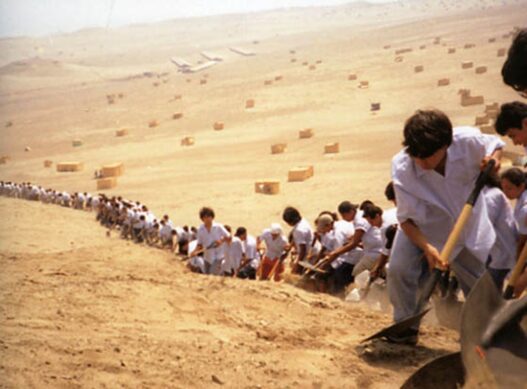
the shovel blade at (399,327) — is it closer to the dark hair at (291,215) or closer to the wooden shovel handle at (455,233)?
the wooden shovel handle at (455,233)

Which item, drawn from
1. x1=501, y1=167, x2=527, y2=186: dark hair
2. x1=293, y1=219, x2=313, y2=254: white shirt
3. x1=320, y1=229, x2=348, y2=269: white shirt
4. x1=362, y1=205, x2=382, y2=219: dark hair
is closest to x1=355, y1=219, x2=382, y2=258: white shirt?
x1=362, y1=205, x2=382, y2=219: dark hair

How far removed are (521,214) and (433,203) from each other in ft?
4.47

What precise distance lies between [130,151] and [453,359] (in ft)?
95.2

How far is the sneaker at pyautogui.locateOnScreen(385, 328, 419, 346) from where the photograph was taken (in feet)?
13.6

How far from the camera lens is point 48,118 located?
49344 millimetres

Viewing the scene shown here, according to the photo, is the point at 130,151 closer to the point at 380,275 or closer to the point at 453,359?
the point at 380,275

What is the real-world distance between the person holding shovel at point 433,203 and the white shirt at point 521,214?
3.01 ft

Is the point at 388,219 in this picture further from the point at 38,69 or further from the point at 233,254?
the point at 38,69

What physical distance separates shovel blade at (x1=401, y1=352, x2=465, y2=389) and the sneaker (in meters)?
0.74

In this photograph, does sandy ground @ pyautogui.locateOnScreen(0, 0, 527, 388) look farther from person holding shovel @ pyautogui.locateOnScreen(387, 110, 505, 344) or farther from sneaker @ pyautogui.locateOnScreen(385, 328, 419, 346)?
person holding shovel @ pyautogui.locateOnScreen(387, 110, 505, 344)

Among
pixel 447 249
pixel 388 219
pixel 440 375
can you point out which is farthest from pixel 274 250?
pixel 440 375

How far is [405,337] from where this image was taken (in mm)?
4145

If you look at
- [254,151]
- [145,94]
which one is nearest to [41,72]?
[145,94]

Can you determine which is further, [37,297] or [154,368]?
[37,297]
